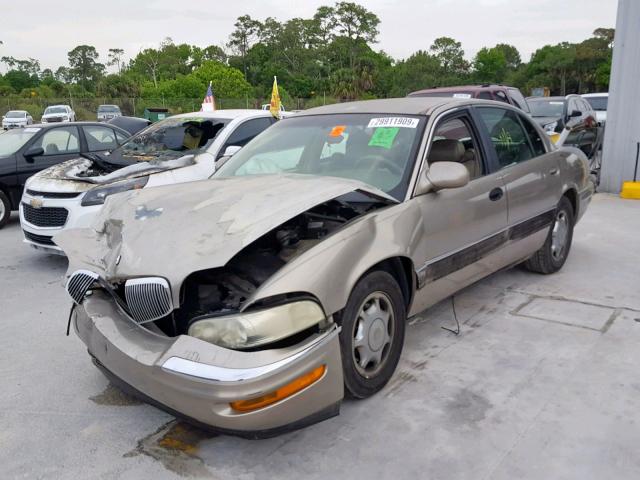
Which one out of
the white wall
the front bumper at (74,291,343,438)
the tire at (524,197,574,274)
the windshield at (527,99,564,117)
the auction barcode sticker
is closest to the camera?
the front bumper at (74,291,343,438)

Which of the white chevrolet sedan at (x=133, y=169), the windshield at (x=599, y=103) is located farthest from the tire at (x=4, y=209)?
the windshield at (x=599, y=103)

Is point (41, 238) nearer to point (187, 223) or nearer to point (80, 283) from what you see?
point (80, 283)

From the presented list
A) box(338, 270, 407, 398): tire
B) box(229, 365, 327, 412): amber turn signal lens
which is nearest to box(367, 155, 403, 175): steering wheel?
box(338, 270, 407, 398): tire

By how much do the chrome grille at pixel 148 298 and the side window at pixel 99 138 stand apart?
265 inches

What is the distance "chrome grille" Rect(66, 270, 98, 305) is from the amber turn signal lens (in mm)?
1111

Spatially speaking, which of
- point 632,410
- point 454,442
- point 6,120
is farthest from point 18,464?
point 6,120

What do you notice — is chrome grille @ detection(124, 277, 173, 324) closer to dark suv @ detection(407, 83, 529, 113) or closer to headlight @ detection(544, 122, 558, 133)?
dark suv @ detection(407, 83, 529, 113)

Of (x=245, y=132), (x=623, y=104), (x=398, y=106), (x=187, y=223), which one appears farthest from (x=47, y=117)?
(x=187, y=223)

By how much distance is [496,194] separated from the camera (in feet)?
13.5

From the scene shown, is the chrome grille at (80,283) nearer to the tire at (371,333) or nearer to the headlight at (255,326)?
the headlight at (255,326)

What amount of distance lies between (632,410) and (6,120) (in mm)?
37581

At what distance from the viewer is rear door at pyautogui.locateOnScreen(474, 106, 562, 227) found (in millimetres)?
4301

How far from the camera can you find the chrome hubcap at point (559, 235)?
5137 mm

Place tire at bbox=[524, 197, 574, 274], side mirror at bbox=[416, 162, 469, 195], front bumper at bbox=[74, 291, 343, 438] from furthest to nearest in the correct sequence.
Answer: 1. tire at bbox=[524, 197, 574, 274]
2. side mirror at bbox=[416, 162, 469, 195]
3. front bumper at bbox=[74, 291, 343, 438]
